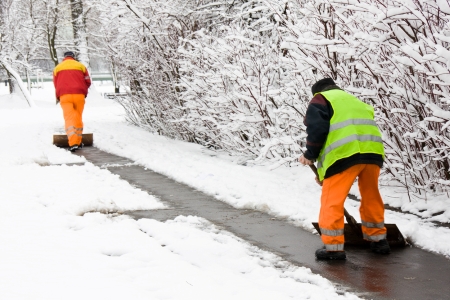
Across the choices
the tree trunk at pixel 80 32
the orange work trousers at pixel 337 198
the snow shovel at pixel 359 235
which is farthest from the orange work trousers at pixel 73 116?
the tree trunk at pixel 80 32

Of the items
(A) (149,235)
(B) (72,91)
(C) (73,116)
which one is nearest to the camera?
(A) (149,235)

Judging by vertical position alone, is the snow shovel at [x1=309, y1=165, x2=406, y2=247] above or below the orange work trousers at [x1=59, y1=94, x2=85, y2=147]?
below

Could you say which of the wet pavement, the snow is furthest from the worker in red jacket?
the wet pavement

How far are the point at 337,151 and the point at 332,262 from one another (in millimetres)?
896

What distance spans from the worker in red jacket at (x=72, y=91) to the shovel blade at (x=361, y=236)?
820cm

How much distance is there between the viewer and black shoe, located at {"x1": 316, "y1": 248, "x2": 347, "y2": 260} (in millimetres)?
5031

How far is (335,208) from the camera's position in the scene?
4957 millimetres

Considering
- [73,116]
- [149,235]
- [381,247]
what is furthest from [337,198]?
[73,116]

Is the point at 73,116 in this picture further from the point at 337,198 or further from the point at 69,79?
the point at 337,198

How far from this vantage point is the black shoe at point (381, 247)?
526cm

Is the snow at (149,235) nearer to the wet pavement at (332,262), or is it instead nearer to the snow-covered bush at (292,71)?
the wet pavement at (332,262)

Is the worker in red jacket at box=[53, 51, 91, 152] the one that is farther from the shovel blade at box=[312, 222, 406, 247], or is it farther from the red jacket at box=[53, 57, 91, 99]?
the shovel blade at box=[312, 222, 406, 247]

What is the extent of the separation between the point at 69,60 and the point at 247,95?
17.8 ft

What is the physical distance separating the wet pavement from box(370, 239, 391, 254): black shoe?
0.17 feet
